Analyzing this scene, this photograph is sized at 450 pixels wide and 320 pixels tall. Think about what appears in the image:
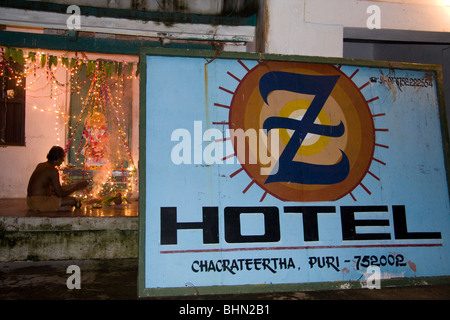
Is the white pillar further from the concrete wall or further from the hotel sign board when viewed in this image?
the hotel sign board

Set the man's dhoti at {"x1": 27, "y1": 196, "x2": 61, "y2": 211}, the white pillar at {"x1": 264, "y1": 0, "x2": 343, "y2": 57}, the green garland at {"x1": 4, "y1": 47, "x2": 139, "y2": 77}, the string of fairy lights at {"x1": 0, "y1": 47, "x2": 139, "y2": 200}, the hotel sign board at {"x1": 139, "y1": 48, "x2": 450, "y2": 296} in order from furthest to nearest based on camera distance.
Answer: the string of fairy lights at {"x1": 0, "y1": 47, "x2": 139, "y2": 200}, the man's dhoti at {"x1": 27, "y1": 196, "x2": 61, "y2": 211}, the green garland at {"x1": 4, "y1": 47, "x2": 139, "y2": 77}, the white pillar at {"x1": 264, "y1": 0, "x2": 343, "y2": 57}, the hotel sign board at {"x1": 139, "y1": 48, "x2": 450, "y2": 296}

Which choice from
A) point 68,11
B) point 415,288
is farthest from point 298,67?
point 68,11

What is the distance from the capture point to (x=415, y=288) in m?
3.10

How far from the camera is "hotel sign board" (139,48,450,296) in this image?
9.45 feet

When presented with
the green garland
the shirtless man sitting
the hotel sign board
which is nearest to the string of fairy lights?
the green garland

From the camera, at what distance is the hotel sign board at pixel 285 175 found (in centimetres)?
288

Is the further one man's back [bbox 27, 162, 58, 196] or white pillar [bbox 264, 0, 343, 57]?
man's back [bbox 27, 162, 58, 196]

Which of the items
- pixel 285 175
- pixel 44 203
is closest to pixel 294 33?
pixel 285 175

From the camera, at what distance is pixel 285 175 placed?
3146mm

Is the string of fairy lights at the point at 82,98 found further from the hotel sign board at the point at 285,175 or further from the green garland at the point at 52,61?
the hotel sign board at the point at 285,175

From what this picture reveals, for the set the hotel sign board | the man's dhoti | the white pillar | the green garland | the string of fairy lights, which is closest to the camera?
the hotel sign board

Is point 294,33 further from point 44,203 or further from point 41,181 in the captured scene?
point 44,203

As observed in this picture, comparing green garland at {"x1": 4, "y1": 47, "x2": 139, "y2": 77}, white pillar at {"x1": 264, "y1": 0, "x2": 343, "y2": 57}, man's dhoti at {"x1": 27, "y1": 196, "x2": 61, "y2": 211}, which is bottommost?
man's dhoti at {"x1": 27, "y1": 196, "x2": 61, "y2": 211}

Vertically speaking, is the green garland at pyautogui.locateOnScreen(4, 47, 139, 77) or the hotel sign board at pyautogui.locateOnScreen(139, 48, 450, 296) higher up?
the green garland at pyautogui.locateOnScreen(4, 47, 139, 77)
